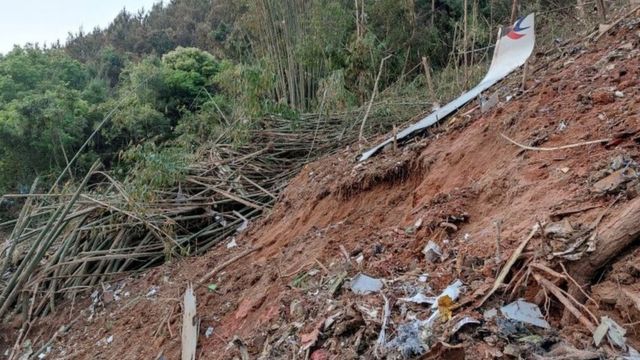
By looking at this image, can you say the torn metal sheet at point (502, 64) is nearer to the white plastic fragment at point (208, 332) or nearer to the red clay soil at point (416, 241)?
the red clay soil at point (416, 241)

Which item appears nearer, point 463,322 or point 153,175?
point 463,322

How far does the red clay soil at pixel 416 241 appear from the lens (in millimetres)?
1689

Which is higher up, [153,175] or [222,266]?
[153,175]

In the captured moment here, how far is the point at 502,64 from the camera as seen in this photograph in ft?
13.6

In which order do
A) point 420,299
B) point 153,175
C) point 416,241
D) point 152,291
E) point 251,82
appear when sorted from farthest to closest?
point 251,82 < point 153,175 < point 152,291 < point 416,241 < point 420,299

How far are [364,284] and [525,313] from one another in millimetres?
706

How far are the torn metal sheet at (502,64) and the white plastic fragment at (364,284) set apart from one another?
1.70m

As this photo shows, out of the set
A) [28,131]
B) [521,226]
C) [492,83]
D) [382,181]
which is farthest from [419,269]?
[28,131]

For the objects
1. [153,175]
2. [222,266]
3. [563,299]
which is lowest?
[222,266]

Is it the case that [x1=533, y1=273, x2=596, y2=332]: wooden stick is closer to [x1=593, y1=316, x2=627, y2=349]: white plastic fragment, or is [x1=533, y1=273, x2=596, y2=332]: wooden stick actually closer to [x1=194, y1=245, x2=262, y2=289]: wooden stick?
[x1=593, y1=316, x2=627, y2=349]: white plastic fragment

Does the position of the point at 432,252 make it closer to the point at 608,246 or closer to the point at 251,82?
the point at 608,246

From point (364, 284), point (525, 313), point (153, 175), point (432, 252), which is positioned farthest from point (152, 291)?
point (525, 313)

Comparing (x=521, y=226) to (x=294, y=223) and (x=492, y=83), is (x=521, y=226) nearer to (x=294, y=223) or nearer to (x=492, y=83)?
(x=294, y=223)

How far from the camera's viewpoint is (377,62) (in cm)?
725
